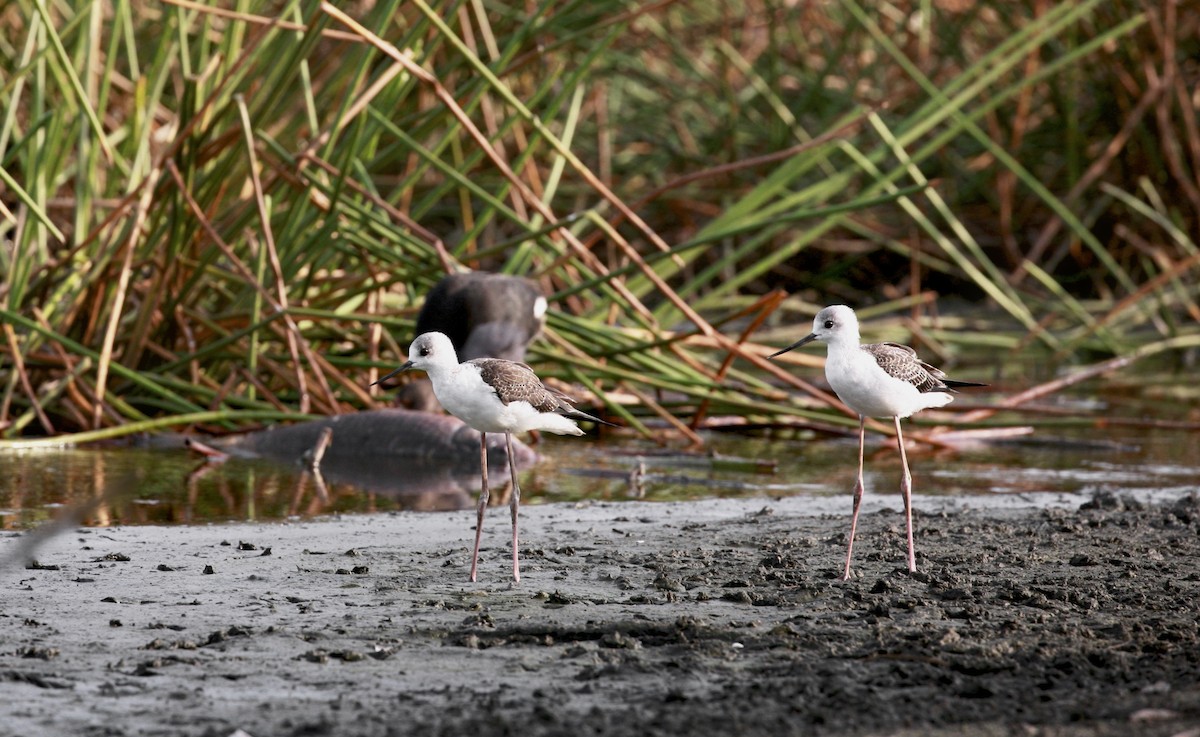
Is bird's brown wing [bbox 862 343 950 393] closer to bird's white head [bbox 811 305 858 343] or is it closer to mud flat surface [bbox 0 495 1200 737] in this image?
bird's white head [bbox 811 305 858 343]

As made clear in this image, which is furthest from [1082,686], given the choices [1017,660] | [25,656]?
[25,656]

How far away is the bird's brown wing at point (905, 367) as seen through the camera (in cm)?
383

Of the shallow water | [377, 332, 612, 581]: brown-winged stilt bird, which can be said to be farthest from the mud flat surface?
the shallow water

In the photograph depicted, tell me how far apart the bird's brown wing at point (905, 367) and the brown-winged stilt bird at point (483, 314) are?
2.61m

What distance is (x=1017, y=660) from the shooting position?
2.88 m

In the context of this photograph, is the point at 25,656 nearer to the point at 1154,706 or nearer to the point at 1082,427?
the point at 1154,706

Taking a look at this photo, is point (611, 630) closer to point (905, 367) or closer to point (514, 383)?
point (514, 383)

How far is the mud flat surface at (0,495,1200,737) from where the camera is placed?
256 cm

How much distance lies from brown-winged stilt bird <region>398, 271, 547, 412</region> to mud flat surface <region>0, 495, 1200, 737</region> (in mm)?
1990

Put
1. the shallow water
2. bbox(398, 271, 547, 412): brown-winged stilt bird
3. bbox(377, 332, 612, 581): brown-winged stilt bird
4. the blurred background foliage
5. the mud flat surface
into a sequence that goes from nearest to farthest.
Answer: the mud flat surface
bbox(377, 332, 612, 581): brown-winged stilt bird
the shallow water
the blurred background foliage
bbox(398, 271, 547, 412): brown-winged stilt bird

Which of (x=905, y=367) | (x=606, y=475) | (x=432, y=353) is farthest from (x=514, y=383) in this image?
(x=606, y=475)

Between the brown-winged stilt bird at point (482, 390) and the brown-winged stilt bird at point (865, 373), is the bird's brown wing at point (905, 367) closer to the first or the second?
the brown-winged stilt bird at point (865, 373)

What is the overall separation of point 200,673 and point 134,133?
441 cm

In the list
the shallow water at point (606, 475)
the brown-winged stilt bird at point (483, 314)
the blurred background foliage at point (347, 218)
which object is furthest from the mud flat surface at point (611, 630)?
the brown-winged stilt bird at point (483, 314)
